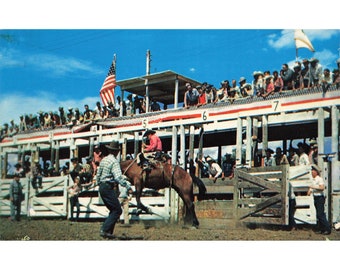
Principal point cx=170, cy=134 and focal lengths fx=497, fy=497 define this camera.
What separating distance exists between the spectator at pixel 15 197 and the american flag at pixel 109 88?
329 cm

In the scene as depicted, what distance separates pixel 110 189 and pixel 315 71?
207 inches

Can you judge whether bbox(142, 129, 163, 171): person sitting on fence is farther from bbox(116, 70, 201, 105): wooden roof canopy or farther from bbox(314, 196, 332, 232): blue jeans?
bbox(116, 70, 201, 105): wooden roof canopy

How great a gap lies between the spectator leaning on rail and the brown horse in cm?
251

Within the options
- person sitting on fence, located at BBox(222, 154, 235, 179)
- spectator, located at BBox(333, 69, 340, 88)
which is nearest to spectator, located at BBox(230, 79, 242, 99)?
person sitting on fence, located at BBox(222, 154, 235, 179)

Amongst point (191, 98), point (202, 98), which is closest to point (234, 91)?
point (202, 98)

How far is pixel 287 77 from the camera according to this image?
1158cm

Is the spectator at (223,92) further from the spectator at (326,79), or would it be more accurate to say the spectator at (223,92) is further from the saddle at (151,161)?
the spectator at (326,79)

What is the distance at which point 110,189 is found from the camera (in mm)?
8828

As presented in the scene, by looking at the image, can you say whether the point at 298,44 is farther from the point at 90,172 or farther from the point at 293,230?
the point at 90,172

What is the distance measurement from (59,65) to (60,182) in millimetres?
3524

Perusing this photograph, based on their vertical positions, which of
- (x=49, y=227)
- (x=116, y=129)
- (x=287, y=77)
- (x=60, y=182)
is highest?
(x=287, y=77)

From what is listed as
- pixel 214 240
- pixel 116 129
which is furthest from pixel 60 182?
pixel 214 240

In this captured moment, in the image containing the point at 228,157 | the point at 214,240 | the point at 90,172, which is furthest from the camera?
the point at 90,172

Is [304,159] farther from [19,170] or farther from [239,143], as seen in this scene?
[19,170]
